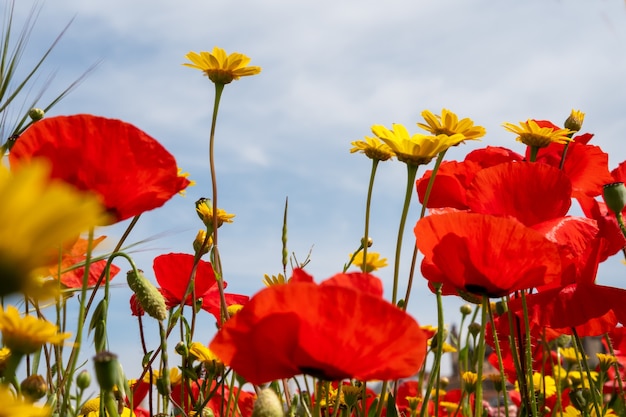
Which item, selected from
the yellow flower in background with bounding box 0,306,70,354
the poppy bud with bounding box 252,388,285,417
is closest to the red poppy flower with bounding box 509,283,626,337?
the poppy bud with bounding box 252,388,285,417

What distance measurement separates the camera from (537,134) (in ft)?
3.83

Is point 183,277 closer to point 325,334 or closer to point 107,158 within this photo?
point 107,158

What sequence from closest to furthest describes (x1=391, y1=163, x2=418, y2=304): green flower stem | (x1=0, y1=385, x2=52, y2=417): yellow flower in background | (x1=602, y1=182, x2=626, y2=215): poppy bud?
(x1=0, y1=385, x2=52, y2=417): yellow flower in background
(x1=391, y1=163, x2=418, y2=304): green flower stem
(x1=602, y1=182, x2=626, y2=215): poppy bud

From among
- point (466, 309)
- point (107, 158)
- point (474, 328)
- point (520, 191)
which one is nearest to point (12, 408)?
point (107, 158)

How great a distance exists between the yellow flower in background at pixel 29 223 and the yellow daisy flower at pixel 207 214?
3.32ft

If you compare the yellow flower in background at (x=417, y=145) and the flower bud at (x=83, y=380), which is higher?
the yellow flower in background at (x=417, y=145)

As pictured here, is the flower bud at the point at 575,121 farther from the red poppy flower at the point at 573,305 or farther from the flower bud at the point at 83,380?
the flower bud at the point at 83,380

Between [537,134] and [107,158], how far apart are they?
0.70 meters

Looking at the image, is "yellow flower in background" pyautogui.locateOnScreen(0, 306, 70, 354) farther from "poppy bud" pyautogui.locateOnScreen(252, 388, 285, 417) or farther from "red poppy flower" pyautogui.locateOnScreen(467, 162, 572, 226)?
"red poppy flower" pyautogui.locateOnScreen(467, 162, 572, 226)

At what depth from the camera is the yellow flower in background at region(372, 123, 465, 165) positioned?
0.89 metres

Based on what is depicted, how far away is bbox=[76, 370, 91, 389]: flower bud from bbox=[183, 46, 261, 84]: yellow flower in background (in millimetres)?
457

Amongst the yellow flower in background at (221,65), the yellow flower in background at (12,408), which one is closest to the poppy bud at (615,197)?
the yellow flower in background at (221,65)

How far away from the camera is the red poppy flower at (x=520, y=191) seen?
3.17ft

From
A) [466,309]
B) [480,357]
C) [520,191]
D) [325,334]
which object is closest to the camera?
[325,334]
